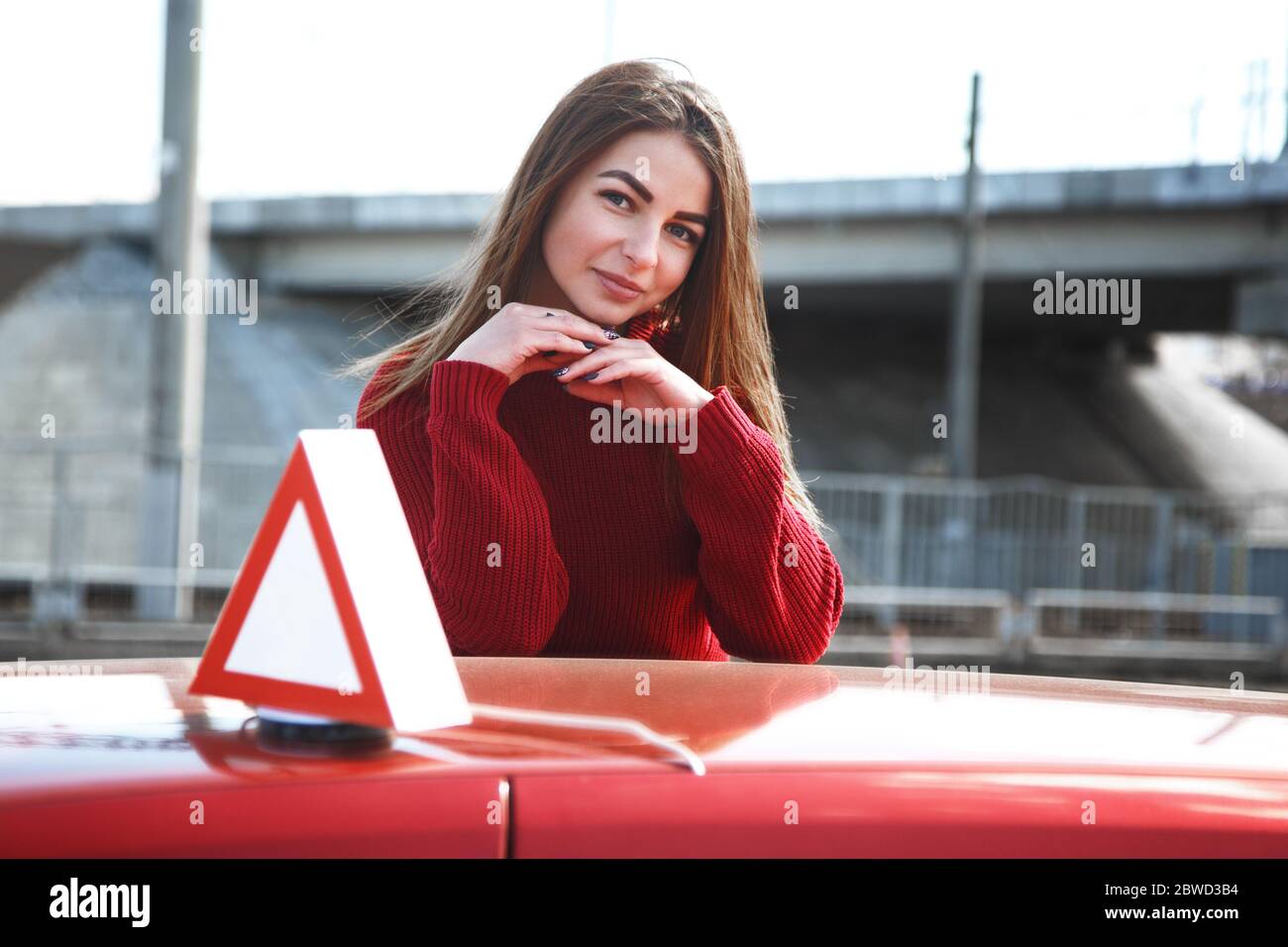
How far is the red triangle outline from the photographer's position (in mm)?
995

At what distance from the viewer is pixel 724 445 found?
2.20 metres

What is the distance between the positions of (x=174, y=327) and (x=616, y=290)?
10989mm

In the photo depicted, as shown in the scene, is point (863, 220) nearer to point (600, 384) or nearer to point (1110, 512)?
point (1110, 512)

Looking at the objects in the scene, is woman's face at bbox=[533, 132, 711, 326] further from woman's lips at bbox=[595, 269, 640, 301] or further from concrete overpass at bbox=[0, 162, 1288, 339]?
concrete overpass at bbox=[0, 162, 1288, 339]

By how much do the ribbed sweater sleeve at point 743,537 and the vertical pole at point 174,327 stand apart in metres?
10.7

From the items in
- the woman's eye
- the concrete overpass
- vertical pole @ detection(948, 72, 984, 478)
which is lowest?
the woman's eye

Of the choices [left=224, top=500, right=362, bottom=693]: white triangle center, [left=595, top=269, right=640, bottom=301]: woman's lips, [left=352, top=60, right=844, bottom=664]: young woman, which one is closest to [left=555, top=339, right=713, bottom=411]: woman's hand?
[left=352, top=60, right=844, bottom=664]: young woman

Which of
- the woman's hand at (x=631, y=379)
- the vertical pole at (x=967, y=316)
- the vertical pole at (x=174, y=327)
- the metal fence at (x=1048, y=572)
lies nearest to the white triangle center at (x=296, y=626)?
the woman's hand at (x=631, y=379)

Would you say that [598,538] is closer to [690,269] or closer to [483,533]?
[483,533]

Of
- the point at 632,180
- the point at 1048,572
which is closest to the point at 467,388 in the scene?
the point at 632,180

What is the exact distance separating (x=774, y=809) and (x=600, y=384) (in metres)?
1.33

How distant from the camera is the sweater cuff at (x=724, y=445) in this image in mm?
2195

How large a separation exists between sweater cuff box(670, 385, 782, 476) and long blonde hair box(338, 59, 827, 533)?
165 mm

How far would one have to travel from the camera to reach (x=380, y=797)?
887 millimetres
